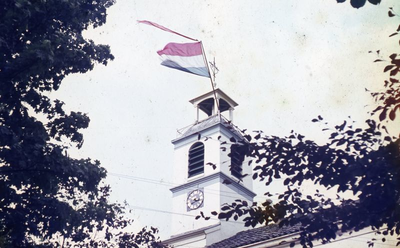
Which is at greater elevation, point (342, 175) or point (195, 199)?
point (195, 199)

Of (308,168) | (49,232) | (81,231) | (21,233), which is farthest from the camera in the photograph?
(81,231)

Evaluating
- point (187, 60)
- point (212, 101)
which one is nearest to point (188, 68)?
point (187, 60)

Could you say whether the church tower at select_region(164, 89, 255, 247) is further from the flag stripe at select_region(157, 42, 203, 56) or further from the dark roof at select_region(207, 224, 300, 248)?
the flag stripe at select_region(157, 42, 203, 56)

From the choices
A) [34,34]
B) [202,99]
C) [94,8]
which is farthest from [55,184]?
[202,99]

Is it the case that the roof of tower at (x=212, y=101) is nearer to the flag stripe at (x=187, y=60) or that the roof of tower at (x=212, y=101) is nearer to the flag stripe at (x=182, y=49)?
the flag stripe at (x=187, y=60)

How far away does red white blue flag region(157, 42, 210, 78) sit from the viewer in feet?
66.7

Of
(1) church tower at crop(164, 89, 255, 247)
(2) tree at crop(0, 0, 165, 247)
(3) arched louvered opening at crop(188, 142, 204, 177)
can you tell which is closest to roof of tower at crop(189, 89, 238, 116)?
(1) church tower at crop(164, 89, 255, 247)

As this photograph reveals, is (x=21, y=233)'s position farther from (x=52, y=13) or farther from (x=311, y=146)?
(x=311, y=146)

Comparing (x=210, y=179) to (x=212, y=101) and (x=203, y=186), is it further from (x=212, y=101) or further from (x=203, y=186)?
(x=212, y=101)

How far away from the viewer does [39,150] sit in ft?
35.0

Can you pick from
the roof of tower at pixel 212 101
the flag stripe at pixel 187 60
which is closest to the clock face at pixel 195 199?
the roof of tower at pixel 212 101

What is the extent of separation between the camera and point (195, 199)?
88.8 feet

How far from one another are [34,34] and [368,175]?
27.8ft

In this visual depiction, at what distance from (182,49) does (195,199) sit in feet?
31.4
